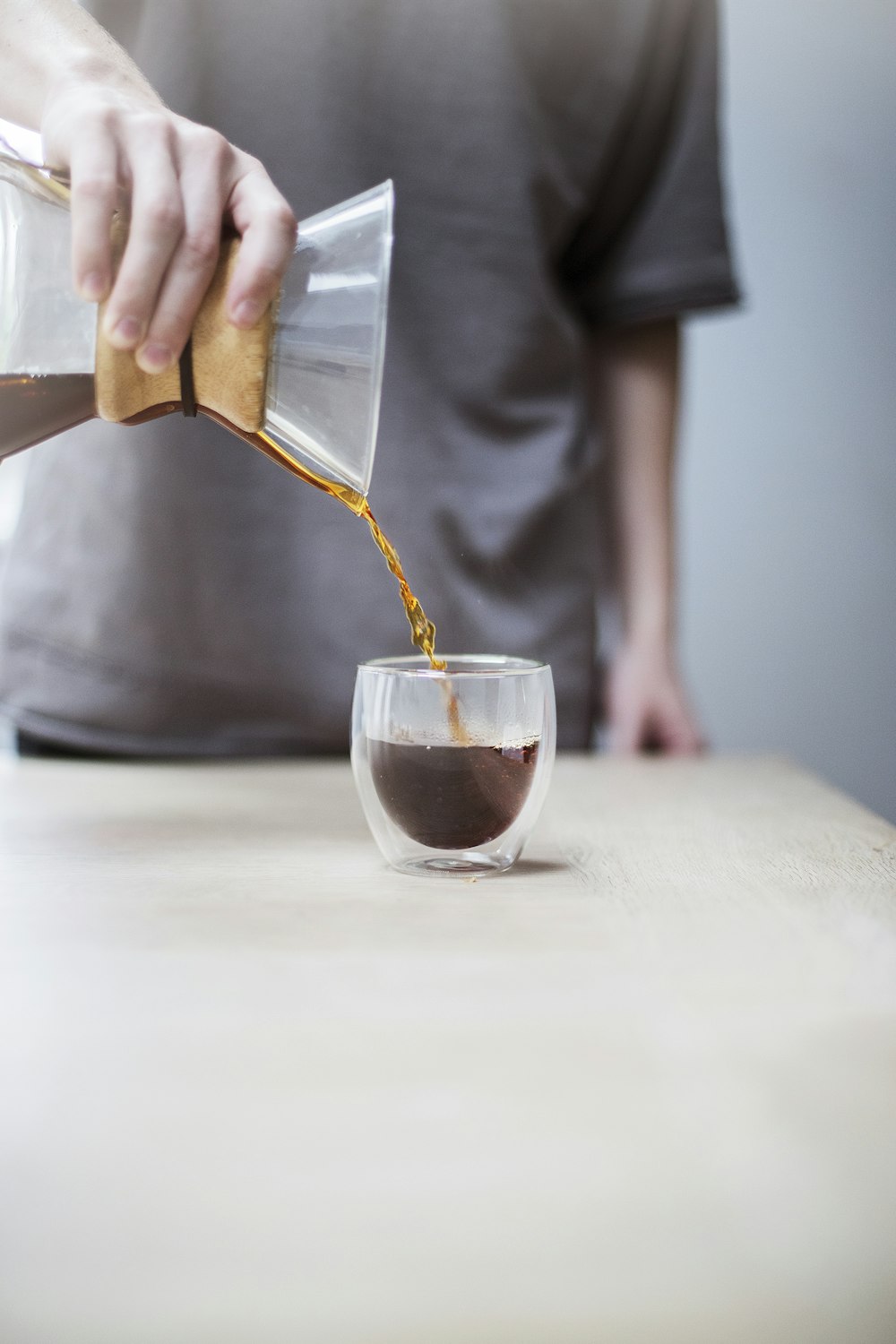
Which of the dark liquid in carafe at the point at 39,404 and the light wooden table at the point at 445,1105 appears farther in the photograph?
the dark liquid in carafe at the point at 39,404

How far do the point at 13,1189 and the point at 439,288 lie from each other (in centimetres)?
91

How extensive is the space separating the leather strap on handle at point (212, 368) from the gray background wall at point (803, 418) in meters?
1.63

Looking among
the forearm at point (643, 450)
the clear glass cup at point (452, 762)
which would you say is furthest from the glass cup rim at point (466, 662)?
the forearm at point (643, 450)

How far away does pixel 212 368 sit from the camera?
0.58 meters

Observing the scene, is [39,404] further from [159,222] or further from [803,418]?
[803,418]

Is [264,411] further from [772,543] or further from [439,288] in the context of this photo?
[772,543]

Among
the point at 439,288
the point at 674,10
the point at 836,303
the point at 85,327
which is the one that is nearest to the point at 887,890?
the point at 85,327

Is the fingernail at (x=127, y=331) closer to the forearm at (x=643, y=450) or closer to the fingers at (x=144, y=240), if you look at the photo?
the fingers at (x=144, y=240)

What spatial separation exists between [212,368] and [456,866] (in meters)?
0.28

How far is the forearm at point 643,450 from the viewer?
129 cm

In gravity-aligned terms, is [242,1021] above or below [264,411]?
below

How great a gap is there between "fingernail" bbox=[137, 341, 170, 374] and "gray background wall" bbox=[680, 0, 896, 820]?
5.47 ft

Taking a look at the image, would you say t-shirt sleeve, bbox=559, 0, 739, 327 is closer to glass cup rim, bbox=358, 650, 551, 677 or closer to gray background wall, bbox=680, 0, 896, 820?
glass cup rim, bbox=358, 650, 551, 677

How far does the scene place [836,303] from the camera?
6.89 feet
